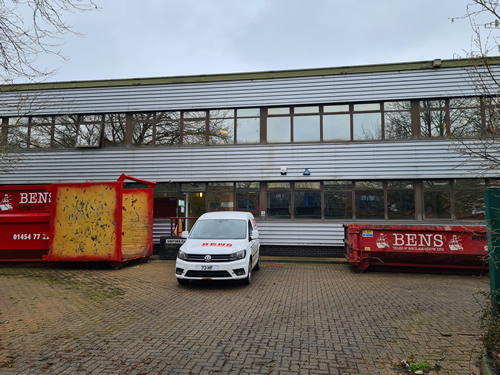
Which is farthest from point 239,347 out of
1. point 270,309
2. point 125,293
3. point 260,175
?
point 260,175

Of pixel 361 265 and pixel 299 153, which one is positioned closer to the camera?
pixel 361 265

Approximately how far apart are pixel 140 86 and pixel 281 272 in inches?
405

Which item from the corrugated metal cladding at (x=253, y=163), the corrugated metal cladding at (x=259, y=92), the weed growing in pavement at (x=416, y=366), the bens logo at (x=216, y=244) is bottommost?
the weed growing in pavement at (x=416, y=366)

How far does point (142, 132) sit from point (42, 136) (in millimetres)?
4789

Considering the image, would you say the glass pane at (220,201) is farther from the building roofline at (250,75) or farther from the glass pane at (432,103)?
the glass pane at (432,103)

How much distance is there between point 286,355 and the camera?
423cm

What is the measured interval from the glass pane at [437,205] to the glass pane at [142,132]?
1175 centimetres

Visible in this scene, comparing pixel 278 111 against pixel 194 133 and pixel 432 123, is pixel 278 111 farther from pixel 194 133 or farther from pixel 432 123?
pixel 432 123

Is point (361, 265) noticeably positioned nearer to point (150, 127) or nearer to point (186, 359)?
point (186, 359)

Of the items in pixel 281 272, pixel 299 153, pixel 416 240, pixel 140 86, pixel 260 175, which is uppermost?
pixel 140 86

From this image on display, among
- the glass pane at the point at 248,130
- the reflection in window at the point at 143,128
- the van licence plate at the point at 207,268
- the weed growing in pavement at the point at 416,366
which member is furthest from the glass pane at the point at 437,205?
the reflection in window at the point at 143,128

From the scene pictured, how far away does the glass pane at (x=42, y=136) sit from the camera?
15.7 meters

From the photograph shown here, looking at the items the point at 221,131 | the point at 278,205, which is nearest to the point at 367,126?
the point at 278,205

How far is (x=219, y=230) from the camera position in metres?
9.23
